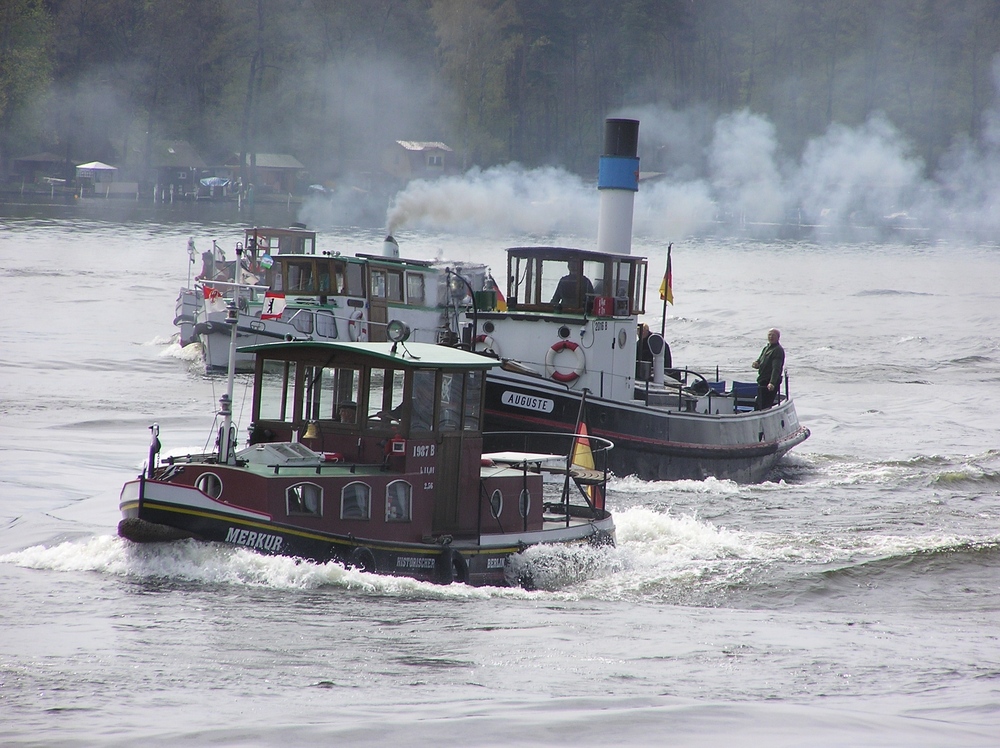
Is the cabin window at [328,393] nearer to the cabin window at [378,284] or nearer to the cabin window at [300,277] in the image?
the cabin window at [378,284]

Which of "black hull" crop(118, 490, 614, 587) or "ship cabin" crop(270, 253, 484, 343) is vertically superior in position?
"ship cabin" crop(270, 253, 484, 343)

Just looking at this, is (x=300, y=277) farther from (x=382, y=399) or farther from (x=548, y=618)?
(x=548, y=618)

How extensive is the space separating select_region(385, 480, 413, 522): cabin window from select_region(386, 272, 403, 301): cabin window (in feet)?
68.8

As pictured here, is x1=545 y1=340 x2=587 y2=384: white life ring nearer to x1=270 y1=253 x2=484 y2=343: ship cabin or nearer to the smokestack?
the smokestack

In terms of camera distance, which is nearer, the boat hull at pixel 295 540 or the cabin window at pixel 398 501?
the boat hull at pixel 295 540

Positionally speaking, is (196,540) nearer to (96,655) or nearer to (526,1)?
(96,655)

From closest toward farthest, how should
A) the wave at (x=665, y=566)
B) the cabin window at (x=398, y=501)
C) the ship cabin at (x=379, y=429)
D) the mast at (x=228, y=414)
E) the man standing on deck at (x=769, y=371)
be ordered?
the mast at (x=228, y=414) → the wave at (x=665, y=566) → the ship cabin at (x=379, y=429) → the cabin window at (x=398, y=501) → the man standing on deck at (x=769, y=371)

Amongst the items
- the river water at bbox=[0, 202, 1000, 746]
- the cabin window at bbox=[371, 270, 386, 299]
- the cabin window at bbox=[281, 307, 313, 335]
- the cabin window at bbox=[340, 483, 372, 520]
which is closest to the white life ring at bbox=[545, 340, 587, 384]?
the river water at bbox=[0, 202, 1000, 746]

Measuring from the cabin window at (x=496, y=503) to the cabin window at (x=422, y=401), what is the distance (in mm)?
1343

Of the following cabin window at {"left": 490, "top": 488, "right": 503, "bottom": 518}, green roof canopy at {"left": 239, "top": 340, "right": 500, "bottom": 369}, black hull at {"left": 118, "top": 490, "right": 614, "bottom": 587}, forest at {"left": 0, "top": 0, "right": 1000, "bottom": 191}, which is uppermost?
forest at {"left": 0, "top": 0, "right": 1000, "bottom": 191}

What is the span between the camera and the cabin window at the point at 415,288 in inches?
1367

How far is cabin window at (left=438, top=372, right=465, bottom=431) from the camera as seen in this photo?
47.1 feet

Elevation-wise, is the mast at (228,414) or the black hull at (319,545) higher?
the mast at (228,414)

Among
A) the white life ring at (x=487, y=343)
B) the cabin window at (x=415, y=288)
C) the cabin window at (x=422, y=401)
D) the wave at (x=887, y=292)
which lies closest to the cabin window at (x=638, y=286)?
the white life ring at (x=487, y=343)
